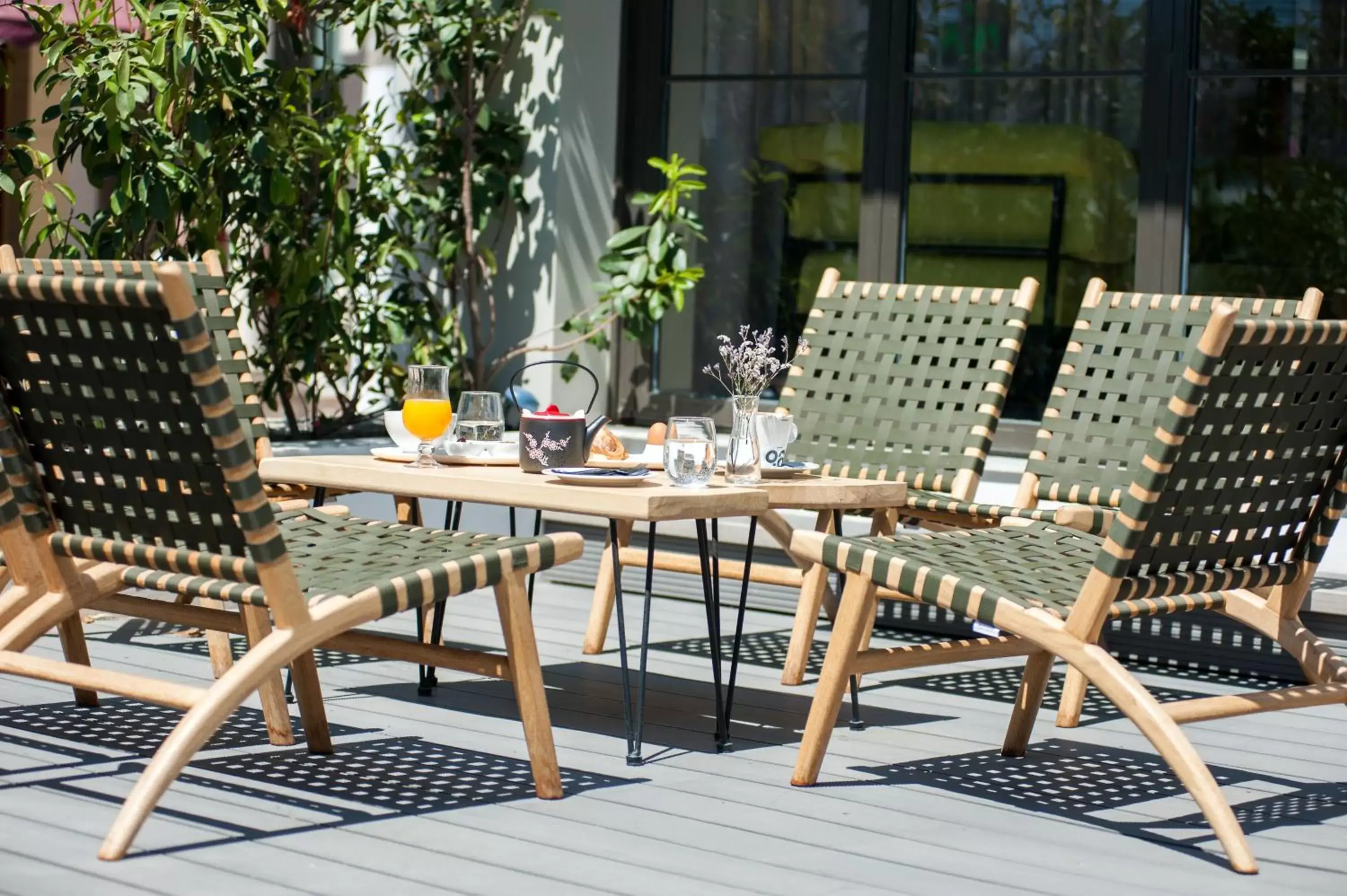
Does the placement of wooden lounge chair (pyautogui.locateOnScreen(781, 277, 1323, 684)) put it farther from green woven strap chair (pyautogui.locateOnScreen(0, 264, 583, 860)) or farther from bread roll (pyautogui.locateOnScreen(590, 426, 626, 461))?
green woven strap chair (pyautogui.locateOnScreen(0, 264, 583, 860))

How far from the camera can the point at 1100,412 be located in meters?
4.12

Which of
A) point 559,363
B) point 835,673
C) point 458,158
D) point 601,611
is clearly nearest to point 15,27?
point 458,158

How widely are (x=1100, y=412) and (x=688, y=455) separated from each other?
1.33 metres

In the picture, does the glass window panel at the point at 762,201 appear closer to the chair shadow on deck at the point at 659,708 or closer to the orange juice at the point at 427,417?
the chair shadow on deck at the point at 659,708

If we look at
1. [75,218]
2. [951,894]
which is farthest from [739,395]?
[75,218]

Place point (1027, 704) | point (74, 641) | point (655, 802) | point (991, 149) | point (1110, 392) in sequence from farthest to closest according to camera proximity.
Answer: point (991, 149)
point (1110, 392)
point (74, 641)
point (1027, 704)
point (655, 802)

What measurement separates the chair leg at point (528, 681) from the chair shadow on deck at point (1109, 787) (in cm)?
50

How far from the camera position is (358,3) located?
577 cm

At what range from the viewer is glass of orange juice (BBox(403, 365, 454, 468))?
3516 mm

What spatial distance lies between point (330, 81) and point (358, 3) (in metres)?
0.31

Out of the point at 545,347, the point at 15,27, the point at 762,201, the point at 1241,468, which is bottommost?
the point at 545,347

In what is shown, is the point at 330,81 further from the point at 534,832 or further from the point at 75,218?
the point at 534,832

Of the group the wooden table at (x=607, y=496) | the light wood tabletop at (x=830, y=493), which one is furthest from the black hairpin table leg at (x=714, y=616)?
the light wood tabletop at (x=830, y=493)

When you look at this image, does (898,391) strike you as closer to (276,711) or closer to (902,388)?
(902,388)
